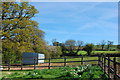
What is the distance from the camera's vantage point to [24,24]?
14844 millimetres

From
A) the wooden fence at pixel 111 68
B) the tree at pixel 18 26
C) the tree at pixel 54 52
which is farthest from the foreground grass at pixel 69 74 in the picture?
the tree at pixel 54 52

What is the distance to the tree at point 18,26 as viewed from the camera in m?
14.3

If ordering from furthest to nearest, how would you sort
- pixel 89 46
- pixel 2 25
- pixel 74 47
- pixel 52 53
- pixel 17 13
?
1. pixel 74 47
2. pixel 89 46
3. pixel 52 53
4. pixel 17 13
5. pixel 2 25

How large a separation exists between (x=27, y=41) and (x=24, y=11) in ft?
8.55

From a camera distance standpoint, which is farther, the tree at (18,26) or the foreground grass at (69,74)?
the tree at (18,26)

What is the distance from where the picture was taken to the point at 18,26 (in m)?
15.0

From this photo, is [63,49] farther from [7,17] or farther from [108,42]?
[7,17]

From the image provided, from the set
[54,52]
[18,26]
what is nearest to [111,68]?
[18,26]

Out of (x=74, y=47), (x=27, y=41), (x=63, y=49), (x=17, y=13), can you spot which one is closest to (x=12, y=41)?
(x=27, y=41)

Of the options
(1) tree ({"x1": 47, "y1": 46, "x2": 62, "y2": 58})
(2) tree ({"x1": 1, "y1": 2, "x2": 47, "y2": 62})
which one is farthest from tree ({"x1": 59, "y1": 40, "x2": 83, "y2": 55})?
(2) tree ({"x1": 1, "y1": 2, "x2": 47, "y2": 62})

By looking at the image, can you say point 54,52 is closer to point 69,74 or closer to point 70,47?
point 70,47

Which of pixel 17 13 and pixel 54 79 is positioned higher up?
pixel 17 13

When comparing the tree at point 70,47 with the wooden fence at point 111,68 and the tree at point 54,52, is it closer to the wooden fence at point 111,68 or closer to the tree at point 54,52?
the tree at point 54,52

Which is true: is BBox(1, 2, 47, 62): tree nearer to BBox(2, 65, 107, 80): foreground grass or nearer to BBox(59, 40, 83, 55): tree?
BBox(2, 65, 107, 80): foreground grass
